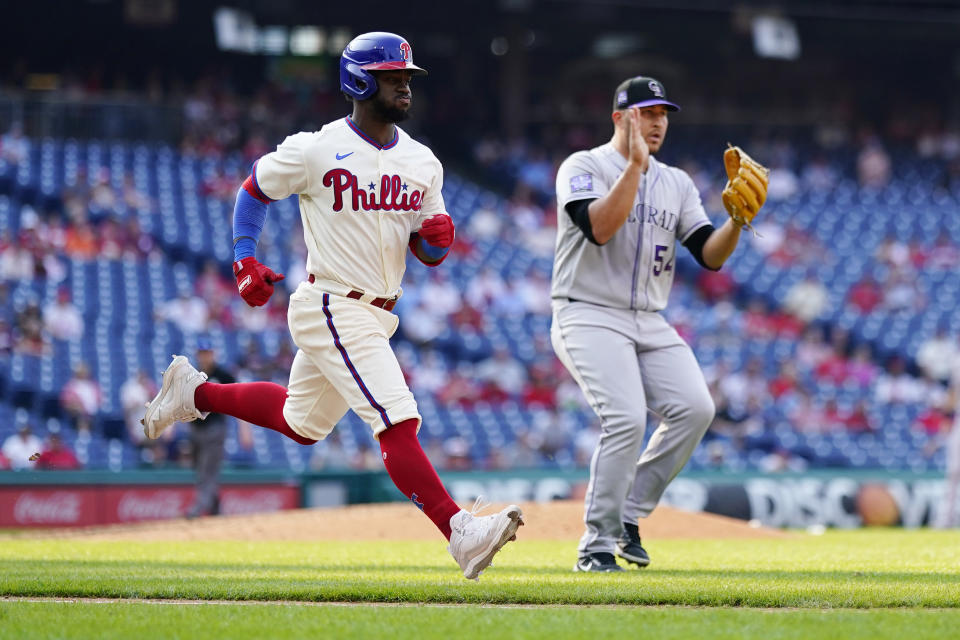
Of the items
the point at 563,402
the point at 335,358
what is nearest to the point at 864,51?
the point at 563,402

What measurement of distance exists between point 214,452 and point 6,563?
19.3ft

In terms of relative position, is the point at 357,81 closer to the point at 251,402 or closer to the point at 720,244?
the point at 251,402

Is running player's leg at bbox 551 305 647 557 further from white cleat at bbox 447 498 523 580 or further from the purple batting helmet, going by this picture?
the purple batting helmet

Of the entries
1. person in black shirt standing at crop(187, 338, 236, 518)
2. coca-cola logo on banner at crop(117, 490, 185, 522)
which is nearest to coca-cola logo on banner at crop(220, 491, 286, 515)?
coca-cola logo on banner at crop(117, 490, 185, 522)

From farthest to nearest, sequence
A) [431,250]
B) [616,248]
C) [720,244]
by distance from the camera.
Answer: [720,244], [616,248], [431,250]

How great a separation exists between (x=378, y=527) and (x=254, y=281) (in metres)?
5.13

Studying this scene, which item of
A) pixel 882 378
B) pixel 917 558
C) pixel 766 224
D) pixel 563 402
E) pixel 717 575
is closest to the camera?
pixel 717 575

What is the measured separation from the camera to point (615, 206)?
579 cm

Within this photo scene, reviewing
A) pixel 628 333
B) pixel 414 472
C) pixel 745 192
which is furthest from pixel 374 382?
pixel 745 192

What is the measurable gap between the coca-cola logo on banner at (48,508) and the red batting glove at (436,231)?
8.41m

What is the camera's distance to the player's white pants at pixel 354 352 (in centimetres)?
521

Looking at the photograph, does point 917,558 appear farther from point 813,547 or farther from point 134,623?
point 134,623

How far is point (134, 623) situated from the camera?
4.05m

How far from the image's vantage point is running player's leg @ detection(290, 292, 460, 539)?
17.1ft
